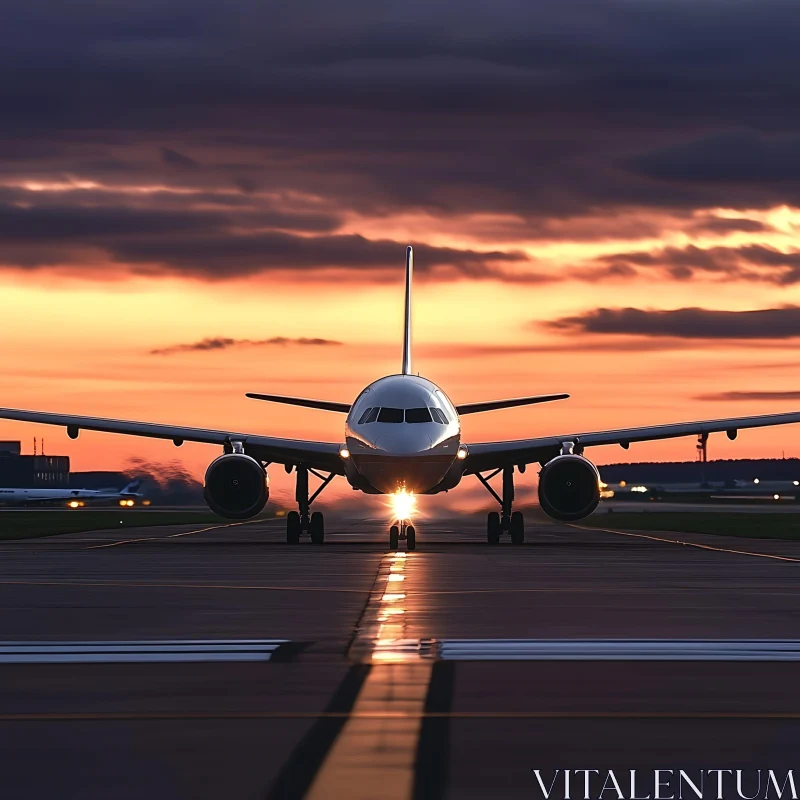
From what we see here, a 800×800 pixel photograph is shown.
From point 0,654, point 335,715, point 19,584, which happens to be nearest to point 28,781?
point 335,715

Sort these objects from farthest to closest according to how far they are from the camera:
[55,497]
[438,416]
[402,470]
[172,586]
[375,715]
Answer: [55,497] → [438,416] → [402,470] → [172,586] → [375,715]

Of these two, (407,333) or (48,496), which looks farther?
(48,496)

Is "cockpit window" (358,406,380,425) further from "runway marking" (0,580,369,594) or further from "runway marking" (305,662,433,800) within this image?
"runway marking" (305,662,433,800)

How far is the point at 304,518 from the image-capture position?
47625 mm

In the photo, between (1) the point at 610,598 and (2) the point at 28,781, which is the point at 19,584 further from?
(2) the point at 28,781

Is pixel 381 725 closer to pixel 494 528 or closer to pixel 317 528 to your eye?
pixel 317 528

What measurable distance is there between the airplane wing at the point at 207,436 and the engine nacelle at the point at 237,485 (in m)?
2.01

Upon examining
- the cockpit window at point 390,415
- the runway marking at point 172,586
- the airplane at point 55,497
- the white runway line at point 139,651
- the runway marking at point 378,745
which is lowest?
the runway marking at point 378,745

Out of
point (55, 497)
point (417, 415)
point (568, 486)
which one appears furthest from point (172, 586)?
point (55, 497)

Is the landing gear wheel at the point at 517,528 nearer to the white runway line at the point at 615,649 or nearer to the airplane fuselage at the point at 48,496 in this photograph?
the white runway line at the point at 615,649

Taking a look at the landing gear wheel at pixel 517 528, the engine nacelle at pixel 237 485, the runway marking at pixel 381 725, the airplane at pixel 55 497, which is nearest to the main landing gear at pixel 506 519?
the landing gear wheel at pixel 517 528

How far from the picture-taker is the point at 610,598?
21469 millimetres

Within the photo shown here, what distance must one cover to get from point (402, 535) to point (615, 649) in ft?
84.6

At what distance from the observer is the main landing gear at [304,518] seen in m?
46.3
